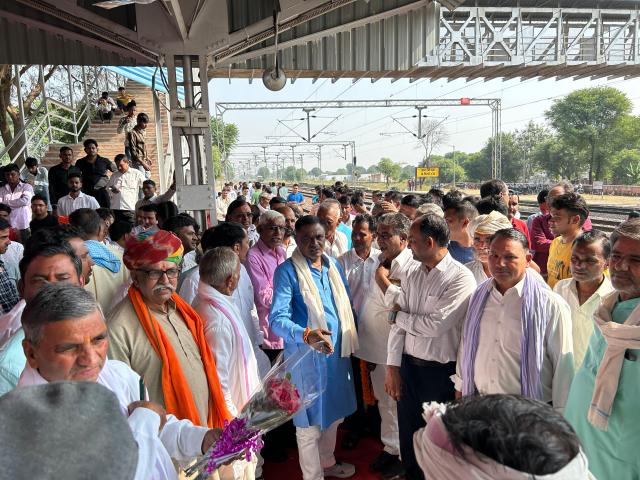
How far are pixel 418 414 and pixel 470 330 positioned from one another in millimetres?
801

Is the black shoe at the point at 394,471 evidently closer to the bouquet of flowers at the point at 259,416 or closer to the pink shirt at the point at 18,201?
the bouquet of flowers at the point at 259,416

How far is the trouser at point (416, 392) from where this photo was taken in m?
2.86

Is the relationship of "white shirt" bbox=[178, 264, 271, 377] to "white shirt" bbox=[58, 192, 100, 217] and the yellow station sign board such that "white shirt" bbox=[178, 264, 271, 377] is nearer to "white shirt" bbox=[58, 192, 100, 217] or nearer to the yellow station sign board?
"white shirt" bbox=[58, 192, 100, 217]

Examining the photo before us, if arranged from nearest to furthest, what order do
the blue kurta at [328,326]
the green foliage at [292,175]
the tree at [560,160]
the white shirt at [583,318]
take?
the white shirt at [583,318] < the blue kurta at [328,326] < the tree at [560,160] < the green foliage at [292,175]

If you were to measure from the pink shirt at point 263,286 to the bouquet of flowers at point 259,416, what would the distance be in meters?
1.88

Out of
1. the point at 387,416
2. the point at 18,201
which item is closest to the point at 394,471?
the point at 387,416

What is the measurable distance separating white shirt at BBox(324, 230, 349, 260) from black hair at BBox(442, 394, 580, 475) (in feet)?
12.5

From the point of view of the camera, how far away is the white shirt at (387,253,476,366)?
273cm

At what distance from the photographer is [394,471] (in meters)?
3.40

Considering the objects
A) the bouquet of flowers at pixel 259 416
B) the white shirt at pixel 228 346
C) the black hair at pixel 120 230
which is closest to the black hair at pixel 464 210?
the white shirt at pixel 228 346

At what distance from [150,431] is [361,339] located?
2.26m

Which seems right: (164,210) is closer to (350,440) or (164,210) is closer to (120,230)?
(120,230)

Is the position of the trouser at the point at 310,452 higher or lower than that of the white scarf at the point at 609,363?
lower

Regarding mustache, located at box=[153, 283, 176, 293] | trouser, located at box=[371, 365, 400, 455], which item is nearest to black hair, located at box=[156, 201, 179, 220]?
trouser, located at box=[371, 365, 400, 455]
